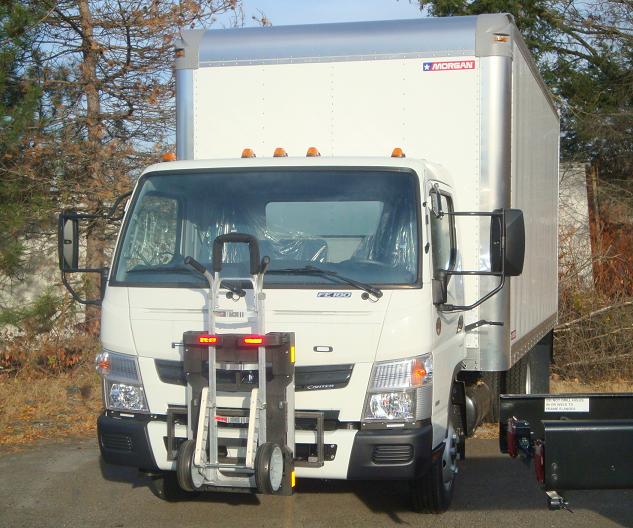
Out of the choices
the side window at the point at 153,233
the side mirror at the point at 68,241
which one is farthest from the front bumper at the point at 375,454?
the side mirror at the point at 68,241

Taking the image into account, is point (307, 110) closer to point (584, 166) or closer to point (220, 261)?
point (220, 261)

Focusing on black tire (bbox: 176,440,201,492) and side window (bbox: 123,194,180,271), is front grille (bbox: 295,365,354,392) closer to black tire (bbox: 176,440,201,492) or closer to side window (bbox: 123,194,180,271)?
black tire (bbox: 176,440,201,492)

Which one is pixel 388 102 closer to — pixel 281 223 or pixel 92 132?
pixel 281 223

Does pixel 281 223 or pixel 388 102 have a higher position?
pixel 388 102

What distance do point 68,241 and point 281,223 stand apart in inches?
62.8

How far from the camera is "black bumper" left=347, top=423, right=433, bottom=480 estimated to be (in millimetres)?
5684

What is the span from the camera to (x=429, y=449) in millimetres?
5824

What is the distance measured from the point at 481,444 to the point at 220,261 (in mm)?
4533

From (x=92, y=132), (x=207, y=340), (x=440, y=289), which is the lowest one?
(x=207, y=340)

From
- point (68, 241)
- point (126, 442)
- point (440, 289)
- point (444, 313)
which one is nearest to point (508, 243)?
point (440, 289)

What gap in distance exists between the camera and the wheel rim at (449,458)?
21.4 feet

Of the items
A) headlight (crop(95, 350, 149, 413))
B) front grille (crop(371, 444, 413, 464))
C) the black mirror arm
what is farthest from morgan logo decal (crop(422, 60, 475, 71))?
headlight (crop(95, 350, 149, 413))

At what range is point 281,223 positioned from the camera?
20.7ft

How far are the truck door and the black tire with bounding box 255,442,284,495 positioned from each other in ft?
3.79
